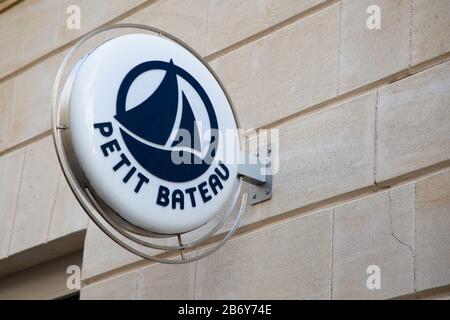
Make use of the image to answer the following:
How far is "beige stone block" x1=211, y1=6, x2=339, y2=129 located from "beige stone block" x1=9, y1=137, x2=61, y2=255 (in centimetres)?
134

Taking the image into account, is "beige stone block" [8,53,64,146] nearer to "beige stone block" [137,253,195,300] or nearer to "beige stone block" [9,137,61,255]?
"beige stone block" [9,137,61,255]

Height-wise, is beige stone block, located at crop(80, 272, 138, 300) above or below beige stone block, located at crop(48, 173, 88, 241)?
below

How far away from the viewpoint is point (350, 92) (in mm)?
5762

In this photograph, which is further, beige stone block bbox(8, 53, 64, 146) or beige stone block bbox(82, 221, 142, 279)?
beige stone block bbox(8, 53, 64, 146)

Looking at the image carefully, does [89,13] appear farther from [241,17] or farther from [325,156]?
[325,156]

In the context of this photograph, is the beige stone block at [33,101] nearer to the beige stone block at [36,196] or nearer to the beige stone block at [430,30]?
the beige stone block at [36,196]

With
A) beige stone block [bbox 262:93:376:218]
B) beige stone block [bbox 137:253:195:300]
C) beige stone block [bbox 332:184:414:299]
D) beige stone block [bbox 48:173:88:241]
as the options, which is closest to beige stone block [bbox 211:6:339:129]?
beige stone block [bbox 262:93:376:218]

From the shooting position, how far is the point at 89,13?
7.42 meters

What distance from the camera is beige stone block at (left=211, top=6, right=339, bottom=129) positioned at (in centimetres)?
595

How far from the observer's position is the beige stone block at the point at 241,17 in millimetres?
6234

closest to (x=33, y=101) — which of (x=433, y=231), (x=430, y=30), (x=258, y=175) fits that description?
(x=258, y=175)

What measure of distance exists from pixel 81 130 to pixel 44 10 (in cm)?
306

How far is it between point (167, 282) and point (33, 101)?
1935 millimetres

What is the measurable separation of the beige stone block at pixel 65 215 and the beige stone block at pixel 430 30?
2.22 metres
